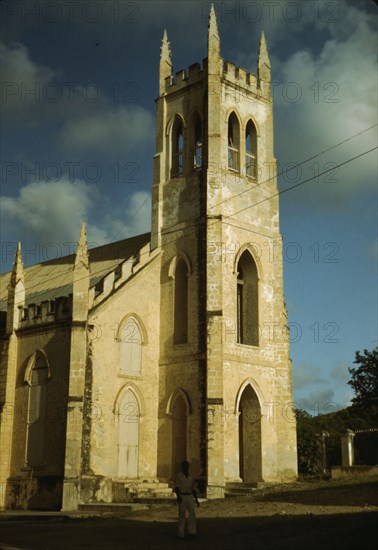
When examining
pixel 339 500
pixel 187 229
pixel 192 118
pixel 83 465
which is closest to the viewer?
pixel 339 500

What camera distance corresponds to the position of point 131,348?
29578 millimetres

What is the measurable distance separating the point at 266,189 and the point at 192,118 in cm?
462

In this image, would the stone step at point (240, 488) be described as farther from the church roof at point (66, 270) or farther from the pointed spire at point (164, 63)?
the pointed spire at point (164, 63)

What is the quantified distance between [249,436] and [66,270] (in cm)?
1358

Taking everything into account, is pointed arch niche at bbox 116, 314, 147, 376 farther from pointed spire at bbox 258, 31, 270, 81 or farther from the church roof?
pointed spire at bbox 258, 31, 270, 81

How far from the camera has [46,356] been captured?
2988cm

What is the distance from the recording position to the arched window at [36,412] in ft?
95.9

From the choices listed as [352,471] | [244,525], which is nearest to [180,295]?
[352,471]

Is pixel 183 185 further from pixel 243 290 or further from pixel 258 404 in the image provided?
pixel 258 404

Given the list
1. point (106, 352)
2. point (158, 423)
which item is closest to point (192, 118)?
point (106, 352)

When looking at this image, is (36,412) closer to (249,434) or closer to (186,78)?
(249,434)

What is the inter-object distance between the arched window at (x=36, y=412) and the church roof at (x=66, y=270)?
13.2 ft

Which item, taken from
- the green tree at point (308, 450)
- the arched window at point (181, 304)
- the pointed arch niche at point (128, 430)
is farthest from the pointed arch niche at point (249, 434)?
the green tree at point (308, 450)

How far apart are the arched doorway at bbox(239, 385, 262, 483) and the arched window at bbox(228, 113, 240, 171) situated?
32.3 ft
